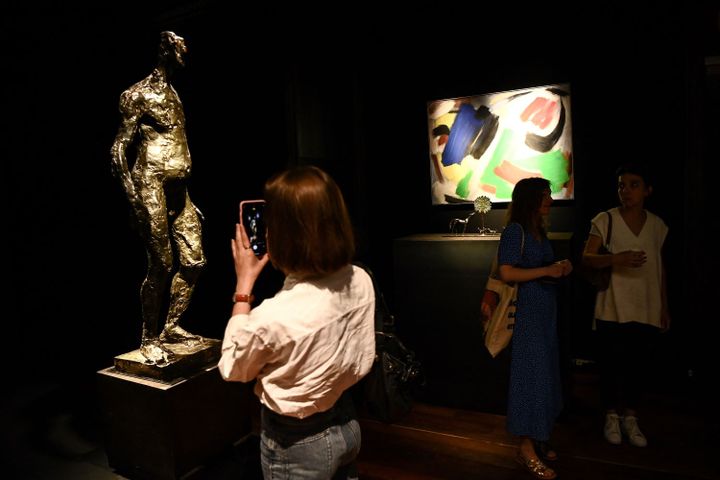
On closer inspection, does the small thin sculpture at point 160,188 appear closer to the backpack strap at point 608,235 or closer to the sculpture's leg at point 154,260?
the sculpture's leg at point 154,260

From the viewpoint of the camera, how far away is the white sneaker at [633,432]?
108 inches

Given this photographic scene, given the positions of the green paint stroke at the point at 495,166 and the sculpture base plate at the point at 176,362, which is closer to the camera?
the sculpture base plate at the point at 176,362

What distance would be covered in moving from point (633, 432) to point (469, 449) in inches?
35.9

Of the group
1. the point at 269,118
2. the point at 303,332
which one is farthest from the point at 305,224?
the point at 269,118

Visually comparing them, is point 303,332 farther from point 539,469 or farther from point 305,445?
point 539,469

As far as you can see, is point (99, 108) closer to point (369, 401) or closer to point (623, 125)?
point (369, 401)

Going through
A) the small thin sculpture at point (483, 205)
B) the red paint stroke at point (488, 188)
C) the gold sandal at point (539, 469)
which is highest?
the red paint stroke at point (488, 188)

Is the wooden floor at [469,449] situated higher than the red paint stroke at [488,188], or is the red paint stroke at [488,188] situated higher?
the red paint stroke at [488,188]

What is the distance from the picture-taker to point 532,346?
2385 millimetres

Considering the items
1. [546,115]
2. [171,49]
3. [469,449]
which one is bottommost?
[469,449]

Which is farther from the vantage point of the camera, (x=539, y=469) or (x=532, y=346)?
(x=539, y=469)

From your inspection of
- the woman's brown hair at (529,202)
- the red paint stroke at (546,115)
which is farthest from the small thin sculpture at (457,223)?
the woman's brown hair at (529,202)

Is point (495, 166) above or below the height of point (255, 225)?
above

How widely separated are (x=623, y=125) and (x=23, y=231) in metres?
4.43
